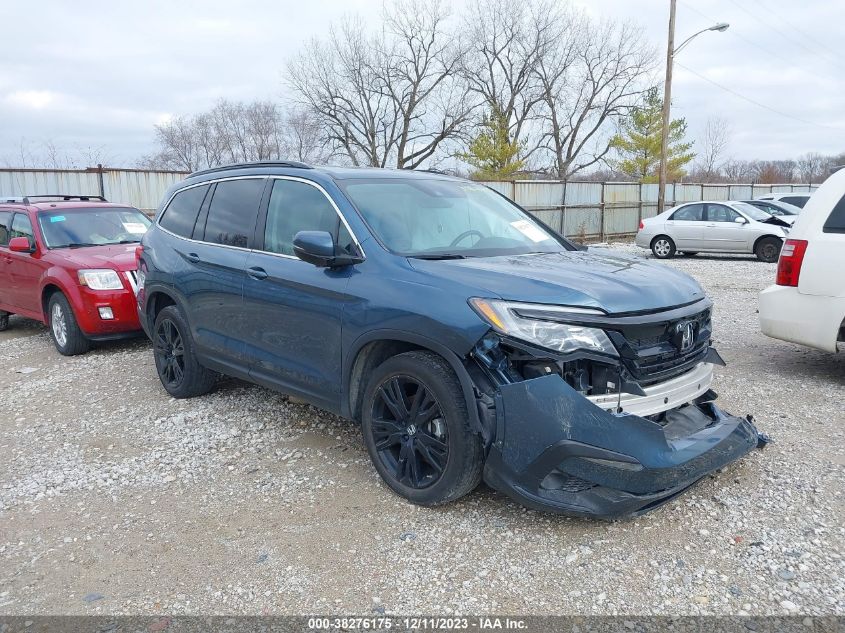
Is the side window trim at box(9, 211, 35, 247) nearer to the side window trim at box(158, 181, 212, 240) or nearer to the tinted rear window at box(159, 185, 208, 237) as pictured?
the side window trim at box(158, 181, 212, 240)

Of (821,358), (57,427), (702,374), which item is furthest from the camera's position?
(821,358)

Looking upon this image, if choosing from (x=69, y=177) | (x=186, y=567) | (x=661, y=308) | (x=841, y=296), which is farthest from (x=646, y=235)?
(x=186, y=567)

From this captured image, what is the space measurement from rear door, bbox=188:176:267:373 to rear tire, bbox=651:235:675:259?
14.7 metres

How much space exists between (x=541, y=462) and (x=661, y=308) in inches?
38.6

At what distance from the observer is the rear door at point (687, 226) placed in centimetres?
1694

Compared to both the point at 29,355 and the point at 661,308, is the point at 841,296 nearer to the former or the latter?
the point at 661,308

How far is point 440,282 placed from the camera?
11.1 feet

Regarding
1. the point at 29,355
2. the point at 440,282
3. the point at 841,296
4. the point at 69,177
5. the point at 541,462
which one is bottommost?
the point at 29,355

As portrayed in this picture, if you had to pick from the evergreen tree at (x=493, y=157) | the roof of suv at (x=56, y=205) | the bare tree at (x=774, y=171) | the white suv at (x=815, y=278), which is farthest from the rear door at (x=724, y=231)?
the bare tree at (x=774, y=171)

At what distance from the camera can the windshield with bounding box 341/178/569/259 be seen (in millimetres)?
3922

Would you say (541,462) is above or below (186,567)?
above

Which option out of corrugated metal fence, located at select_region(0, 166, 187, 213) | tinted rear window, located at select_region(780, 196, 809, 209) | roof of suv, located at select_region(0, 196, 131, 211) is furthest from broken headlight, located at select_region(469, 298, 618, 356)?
tinted rear window, located at select_region(780, 196, 809, 209)

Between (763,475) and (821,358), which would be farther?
(821,358)

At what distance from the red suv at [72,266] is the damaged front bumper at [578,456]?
5.42 m
